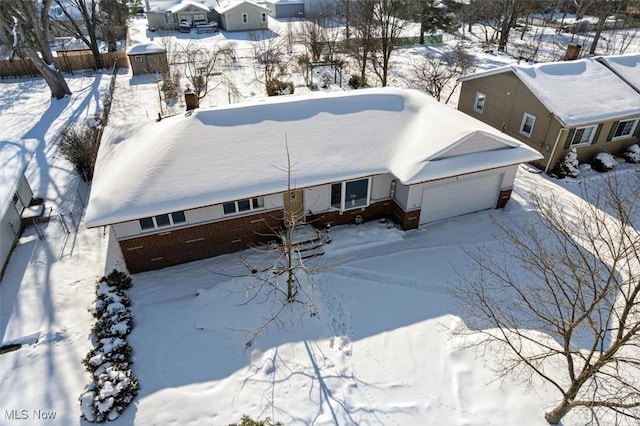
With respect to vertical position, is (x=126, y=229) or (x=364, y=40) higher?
(x=364, y=40)

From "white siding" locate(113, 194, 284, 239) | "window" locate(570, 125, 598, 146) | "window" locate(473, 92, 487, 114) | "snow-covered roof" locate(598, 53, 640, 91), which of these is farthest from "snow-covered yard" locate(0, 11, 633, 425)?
"snow-covered roof" locate(598, 53, 640, 91)

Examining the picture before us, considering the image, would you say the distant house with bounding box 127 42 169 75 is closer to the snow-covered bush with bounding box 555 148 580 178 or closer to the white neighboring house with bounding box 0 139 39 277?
the white neighboring house with bounding box 0 139 39 277

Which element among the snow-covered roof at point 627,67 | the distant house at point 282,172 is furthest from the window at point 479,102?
the distant house at point 282,172

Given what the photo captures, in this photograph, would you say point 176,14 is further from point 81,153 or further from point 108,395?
point 108,395

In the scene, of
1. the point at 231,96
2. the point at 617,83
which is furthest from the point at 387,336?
the point at 231,96

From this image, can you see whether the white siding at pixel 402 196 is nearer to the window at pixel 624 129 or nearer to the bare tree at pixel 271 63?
the window at pixel 624 129

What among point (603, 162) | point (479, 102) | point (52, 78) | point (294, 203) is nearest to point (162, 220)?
point (294, 203)
